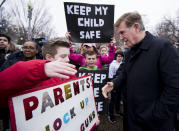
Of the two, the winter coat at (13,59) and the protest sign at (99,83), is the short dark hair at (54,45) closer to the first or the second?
the protest sign at (99,83)

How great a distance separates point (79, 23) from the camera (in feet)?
9.61

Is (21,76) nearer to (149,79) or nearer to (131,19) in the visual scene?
(149,79)

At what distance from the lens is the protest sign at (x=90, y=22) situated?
113 inches

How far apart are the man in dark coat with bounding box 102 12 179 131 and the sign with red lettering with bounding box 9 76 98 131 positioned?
1.79ft

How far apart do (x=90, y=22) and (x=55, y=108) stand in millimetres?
2385

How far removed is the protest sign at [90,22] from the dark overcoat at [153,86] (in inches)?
57.9

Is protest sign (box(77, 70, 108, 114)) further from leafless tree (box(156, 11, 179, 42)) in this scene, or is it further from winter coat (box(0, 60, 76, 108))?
leafless tree (box(156, 11, 179, 42))

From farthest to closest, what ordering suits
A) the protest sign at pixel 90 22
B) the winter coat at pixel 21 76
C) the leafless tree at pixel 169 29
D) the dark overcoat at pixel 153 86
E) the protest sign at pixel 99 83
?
1. the leafless tree at pixel 169 29
2. the protest sign at pixel 90 22
3. the protest sign at pixel 99 83
4. the dark overcoat at pixel 153 86
5. the winter coat at pixel 21 76

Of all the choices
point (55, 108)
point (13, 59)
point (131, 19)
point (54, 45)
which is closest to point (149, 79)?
point (131, 19)

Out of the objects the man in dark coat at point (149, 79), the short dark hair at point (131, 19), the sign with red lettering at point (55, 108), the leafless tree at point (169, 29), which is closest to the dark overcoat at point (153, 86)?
the man in dark coat at point (149, 79)

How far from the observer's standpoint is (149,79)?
1448 millimetres

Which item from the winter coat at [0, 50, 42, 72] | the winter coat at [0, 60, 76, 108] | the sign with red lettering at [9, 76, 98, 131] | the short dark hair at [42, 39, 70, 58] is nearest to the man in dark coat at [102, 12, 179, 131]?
the sign with red lettering at [9, 76, 98, 131]

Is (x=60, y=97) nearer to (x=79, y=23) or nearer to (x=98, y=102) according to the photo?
(x=98, y=102)

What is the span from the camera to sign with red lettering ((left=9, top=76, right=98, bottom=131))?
2.46 feet
